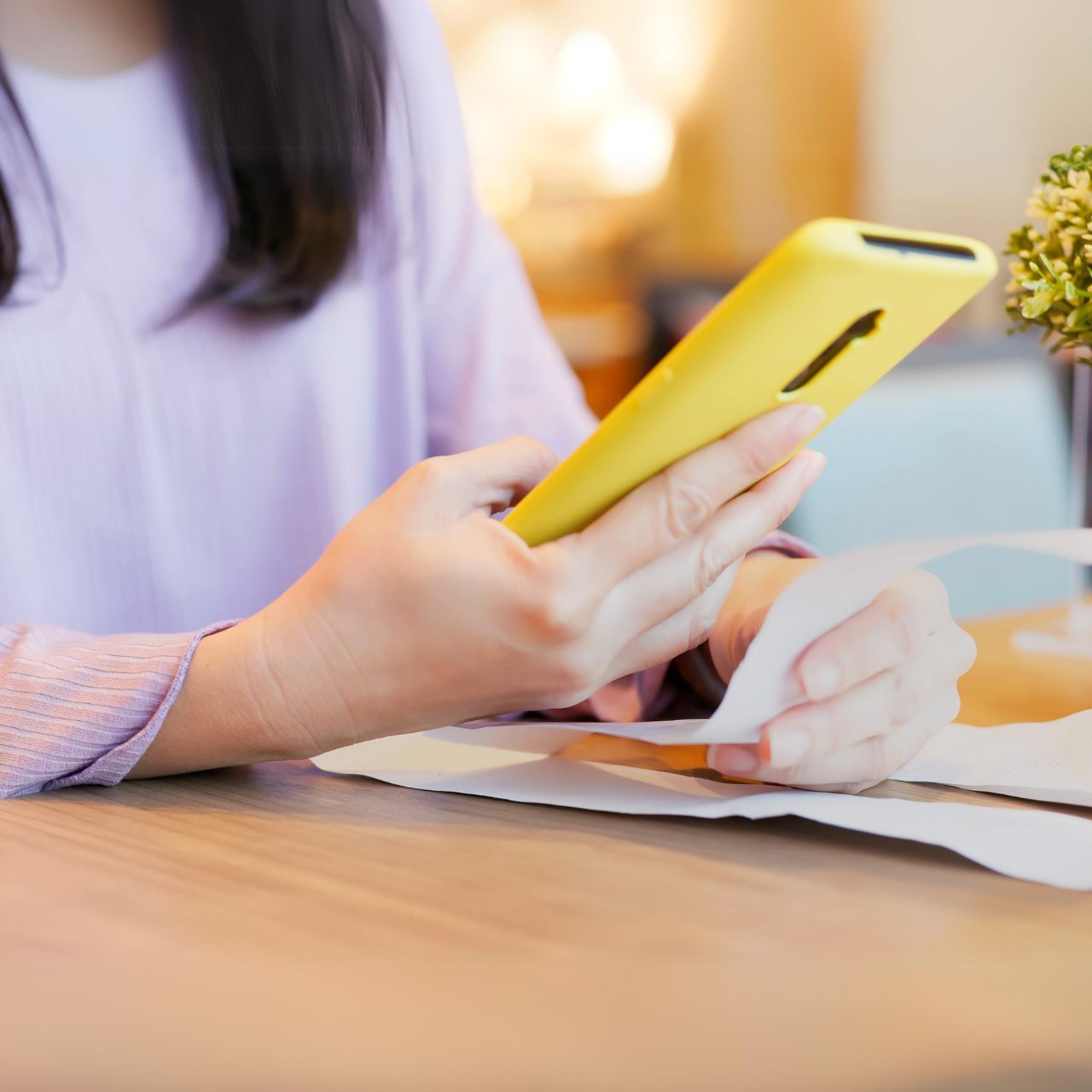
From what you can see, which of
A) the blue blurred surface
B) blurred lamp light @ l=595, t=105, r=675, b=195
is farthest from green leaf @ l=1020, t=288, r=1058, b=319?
blurred lamp light @ l=595, t=105, r=675, b=195

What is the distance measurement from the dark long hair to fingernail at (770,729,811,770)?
446 mm

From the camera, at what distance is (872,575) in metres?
0.33

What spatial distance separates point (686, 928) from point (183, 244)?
534 mm

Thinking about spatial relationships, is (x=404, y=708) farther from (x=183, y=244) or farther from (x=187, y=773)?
(x=183, y=244)

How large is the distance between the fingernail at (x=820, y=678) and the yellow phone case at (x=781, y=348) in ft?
0.25

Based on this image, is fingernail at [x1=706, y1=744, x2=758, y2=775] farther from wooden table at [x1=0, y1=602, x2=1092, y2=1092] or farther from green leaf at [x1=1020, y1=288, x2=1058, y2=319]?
green leaf at [x1=1020, y1=288, x2=1058, y2=319]

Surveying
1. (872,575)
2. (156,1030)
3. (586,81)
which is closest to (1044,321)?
(872,575)

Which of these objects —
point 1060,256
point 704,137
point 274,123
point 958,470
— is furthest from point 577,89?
point 1060,256

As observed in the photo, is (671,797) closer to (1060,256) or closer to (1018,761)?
(1018,761)

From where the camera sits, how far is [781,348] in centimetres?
29

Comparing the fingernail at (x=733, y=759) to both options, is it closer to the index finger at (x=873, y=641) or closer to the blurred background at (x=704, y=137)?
the index finger at (x=873, y=641)

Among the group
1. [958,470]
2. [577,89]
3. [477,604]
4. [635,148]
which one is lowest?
[958,470]

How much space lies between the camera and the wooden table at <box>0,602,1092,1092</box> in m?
0.22

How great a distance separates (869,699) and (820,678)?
0.09 feet
